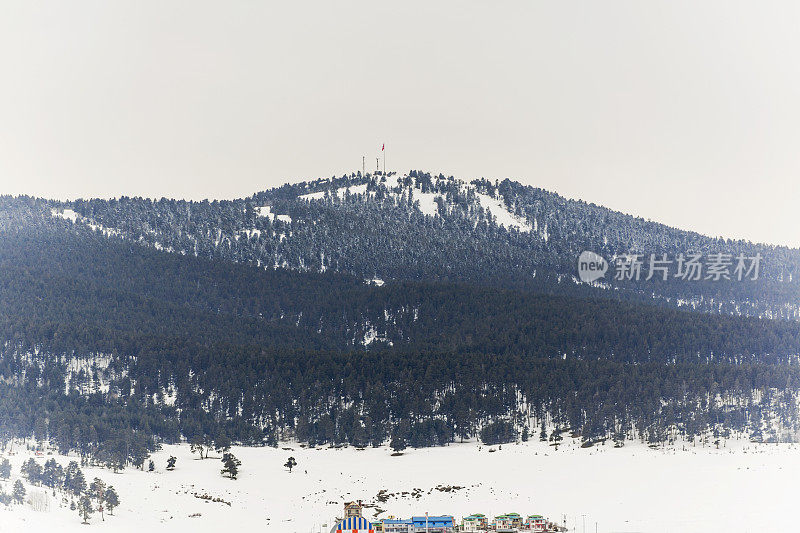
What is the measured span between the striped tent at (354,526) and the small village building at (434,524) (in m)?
5.70

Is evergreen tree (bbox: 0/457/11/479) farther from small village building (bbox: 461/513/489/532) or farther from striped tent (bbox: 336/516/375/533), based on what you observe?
small village building (bbox: 461/513/489/532)

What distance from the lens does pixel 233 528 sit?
119000mm

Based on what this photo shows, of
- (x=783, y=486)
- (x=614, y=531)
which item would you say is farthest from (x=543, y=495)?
(x=783, y=486)

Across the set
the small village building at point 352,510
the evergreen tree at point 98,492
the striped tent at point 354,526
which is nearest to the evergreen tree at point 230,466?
the small village building at point 352,510

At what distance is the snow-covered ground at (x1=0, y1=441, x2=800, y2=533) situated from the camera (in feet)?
384

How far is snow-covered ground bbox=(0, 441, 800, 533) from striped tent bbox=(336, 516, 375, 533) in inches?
514

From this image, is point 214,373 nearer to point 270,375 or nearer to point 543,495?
point 270,375

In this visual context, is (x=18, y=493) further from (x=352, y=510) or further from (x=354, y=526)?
(x=352, y=510)

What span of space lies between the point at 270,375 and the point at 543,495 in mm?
77179

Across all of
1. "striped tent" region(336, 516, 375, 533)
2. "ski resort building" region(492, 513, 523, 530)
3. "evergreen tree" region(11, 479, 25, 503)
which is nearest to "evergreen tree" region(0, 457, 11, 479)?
"evergreen tree" region(11, 479, 25, 503)

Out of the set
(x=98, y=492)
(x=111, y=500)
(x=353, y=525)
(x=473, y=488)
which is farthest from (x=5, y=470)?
(x=473, y=488)

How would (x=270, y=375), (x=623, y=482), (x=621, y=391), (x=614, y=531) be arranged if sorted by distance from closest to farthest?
1. (x=614, y=531)
2. (x=623, y=482)
3. (x=621, y=391)
4. (x=270, y=375)

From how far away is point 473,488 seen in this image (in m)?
140

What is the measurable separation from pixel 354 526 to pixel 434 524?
982 centimetres
